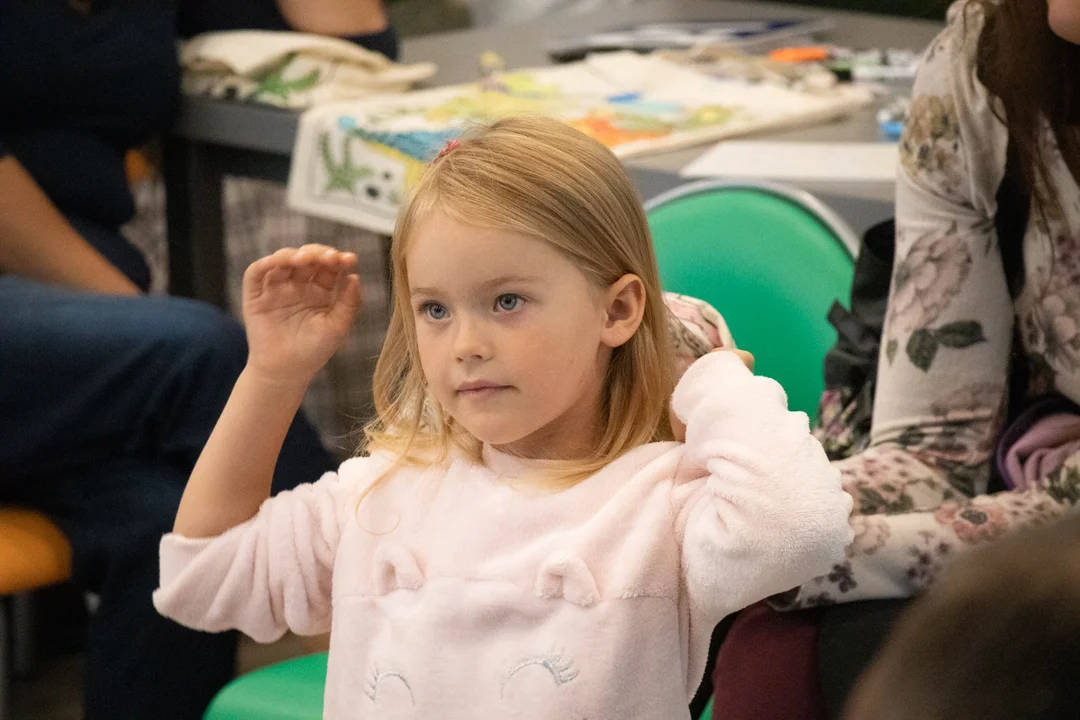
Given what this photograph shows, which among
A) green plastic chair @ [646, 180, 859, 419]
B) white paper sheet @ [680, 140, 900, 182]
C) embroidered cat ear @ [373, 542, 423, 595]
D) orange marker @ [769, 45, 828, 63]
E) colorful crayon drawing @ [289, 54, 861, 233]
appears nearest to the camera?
embroidered cat ear @ [373, 542, 423, 595]

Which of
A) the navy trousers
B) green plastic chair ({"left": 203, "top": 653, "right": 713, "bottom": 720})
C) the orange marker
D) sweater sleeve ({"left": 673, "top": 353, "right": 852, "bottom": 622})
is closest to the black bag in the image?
green plastic chair ({"left": 203, "top": 653, "right": 713, "bottom": 720})

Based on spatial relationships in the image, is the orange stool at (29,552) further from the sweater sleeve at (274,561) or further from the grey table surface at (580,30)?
the grey table surface at (580,30)

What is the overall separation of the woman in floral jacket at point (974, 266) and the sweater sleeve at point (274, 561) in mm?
427

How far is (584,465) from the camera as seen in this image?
895 mm

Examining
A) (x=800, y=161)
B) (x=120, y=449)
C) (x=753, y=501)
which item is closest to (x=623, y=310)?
(x=753, y=501)

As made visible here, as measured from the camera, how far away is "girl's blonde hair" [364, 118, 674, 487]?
872mm

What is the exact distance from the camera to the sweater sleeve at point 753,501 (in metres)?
0.79

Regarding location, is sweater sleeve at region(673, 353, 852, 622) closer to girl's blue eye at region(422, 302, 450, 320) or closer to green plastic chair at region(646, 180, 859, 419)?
girl's blue eye at region(422, 302, 450, 320)

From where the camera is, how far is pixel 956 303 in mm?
1178

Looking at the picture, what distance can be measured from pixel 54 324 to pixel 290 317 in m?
0.57

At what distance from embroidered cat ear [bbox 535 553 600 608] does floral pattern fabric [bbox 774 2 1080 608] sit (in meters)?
0.36

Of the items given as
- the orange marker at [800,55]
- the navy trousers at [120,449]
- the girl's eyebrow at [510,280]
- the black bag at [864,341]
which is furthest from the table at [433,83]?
the girl's eyebrow at [510,280]

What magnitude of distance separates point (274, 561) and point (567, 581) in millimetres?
228

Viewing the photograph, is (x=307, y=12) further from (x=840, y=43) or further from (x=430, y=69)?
(x=840, y=43)
